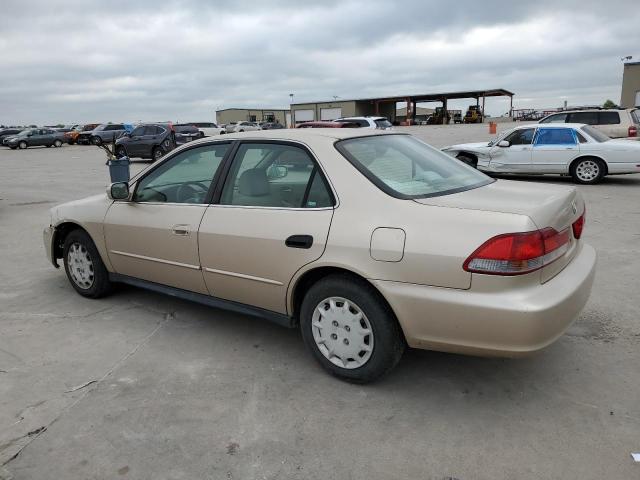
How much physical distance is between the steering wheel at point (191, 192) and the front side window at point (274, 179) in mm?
247

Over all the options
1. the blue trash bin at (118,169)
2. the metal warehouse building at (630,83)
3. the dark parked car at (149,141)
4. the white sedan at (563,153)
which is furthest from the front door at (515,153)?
the metal warehouse building at (630,83)

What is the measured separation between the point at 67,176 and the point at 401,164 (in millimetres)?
16560

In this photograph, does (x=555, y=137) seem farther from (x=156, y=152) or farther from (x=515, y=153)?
(x=156, y=152)

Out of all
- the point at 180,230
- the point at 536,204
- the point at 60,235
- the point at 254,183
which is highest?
the point at 254,183

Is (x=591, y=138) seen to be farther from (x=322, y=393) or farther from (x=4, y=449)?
(x=4, y=449)

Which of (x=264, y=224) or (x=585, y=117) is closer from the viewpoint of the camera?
(x=264, y=224)

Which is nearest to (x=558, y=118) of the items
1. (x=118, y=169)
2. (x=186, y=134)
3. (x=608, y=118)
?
(x=608, y=118)

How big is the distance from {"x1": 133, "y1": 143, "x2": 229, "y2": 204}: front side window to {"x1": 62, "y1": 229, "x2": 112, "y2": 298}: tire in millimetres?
812

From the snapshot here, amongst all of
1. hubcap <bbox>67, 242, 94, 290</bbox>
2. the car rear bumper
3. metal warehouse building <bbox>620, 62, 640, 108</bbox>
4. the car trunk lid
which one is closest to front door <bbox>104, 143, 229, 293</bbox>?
hubcap <bbox>67, 242, 94, 290</bbox>

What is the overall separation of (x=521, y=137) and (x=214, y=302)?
405 inches

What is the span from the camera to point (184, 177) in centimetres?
426

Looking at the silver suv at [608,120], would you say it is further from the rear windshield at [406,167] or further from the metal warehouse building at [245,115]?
the metal warehouse building at [245,115]

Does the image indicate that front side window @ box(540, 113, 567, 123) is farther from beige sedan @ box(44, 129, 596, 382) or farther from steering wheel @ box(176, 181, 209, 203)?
steering wheel @ box(176, 181, 209, 203)

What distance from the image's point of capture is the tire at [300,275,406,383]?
3047 mm
